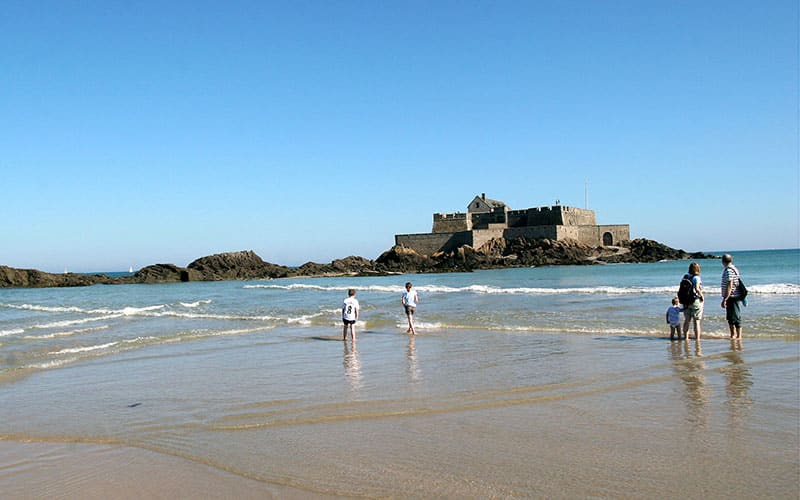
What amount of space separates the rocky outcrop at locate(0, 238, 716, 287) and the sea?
51.3 m

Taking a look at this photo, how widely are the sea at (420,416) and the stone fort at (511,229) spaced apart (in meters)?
54.2

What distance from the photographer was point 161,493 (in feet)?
14.9

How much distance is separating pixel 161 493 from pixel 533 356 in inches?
270

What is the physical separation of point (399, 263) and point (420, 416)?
62.4 meters

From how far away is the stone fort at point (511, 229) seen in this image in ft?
222

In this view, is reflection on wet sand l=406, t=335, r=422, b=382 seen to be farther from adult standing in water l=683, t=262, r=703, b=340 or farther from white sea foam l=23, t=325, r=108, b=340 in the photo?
white sea foam l=23, t=325, r=108, b=340

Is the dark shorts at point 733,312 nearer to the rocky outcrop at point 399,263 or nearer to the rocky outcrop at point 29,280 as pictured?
the rocky outcrop at point 399,263

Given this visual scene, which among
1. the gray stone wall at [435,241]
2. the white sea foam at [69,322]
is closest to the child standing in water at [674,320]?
the white sea foam at [69,322]

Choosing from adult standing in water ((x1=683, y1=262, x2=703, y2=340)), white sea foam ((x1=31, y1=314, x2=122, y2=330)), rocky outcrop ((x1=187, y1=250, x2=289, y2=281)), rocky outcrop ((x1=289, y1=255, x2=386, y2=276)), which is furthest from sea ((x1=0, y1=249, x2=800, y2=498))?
rocky outcrop ((x1=289, y1=255, x2=386, y2=276))

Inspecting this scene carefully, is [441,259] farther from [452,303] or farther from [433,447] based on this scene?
[433,447]

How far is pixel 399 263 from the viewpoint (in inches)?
2707

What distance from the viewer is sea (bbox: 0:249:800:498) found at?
457 centimetres

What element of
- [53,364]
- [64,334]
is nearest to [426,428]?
[53,364]

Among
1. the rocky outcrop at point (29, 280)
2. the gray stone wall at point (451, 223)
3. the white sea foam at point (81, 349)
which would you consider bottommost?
the white sea foam at point (81, 349)
